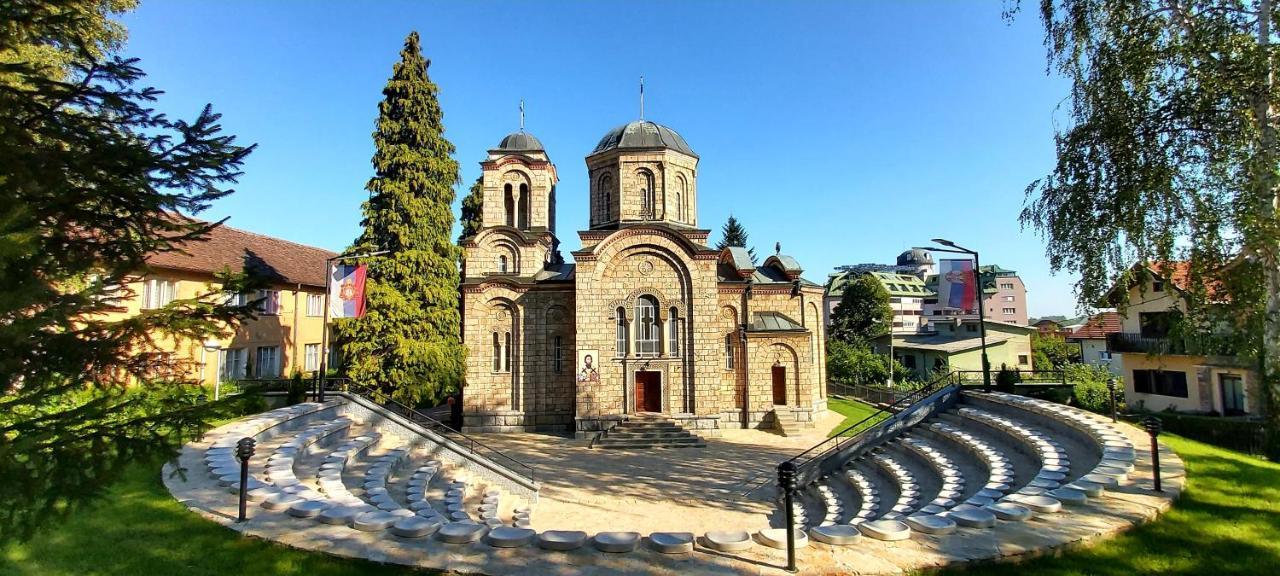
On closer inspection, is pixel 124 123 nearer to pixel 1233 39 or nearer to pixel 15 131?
pixel 15 131

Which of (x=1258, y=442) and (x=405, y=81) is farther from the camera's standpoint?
(x=405, y=81)

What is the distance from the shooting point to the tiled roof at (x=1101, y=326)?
13736 mm

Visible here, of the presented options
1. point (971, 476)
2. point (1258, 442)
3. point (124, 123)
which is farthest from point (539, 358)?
point (1258, 442)

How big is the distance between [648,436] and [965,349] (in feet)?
86.8

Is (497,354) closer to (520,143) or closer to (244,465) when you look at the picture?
(520,143)

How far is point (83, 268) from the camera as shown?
4.93 meters

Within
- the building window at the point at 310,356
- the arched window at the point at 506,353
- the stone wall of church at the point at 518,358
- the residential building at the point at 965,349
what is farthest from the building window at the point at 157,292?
the residential building at the point at 965,349

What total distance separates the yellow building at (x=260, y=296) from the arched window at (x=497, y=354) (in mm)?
8252

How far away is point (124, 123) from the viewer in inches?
205

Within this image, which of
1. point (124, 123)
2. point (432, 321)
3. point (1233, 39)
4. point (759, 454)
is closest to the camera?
point (124, 123)

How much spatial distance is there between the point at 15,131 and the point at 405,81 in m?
20.3

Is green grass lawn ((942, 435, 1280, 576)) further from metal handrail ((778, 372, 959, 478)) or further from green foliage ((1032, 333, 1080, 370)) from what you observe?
green foliage ((1032, 333, 1080, 370))

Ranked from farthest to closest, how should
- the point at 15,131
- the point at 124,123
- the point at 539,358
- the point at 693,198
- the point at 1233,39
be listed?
the point at 693,198
the point at 539,358
the point at 1233,39
the point at 124,123
the point at 15,131

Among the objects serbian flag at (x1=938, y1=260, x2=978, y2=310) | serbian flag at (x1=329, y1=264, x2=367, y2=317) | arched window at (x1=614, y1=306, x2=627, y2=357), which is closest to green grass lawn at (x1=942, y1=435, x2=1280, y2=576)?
serbian flag at (x1=938, y1=260, x2=978, y2=310)
